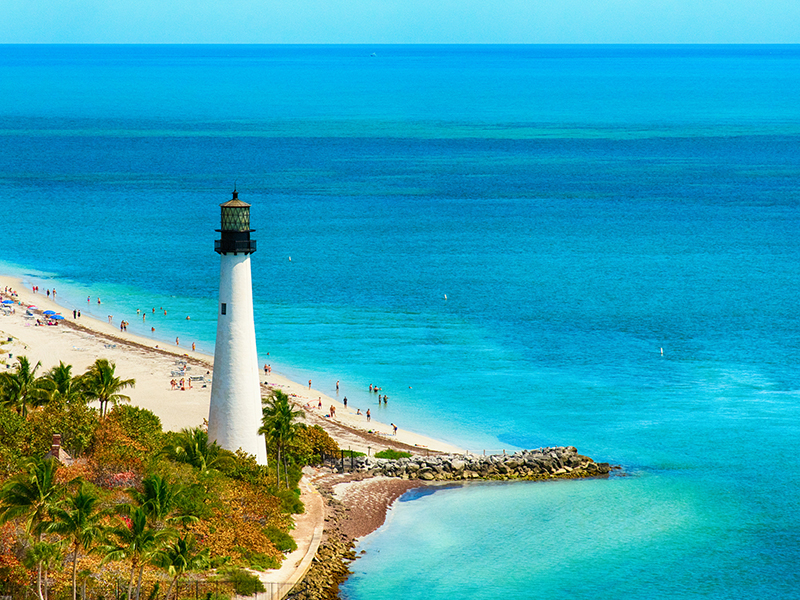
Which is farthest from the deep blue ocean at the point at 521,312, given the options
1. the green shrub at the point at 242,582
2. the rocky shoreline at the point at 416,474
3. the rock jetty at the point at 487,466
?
the green shrub at the point at 242,582

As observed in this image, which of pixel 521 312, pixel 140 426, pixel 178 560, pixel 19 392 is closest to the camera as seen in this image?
pixel 178 560

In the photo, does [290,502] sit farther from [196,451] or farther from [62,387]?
[62,387]

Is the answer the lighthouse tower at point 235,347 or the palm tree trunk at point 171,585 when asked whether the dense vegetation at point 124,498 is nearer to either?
the palm tree trunk at point 171,585

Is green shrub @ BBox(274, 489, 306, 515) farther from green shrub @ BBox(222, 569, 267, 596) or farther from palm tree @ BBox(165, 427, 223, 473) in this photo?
green shrub @ BBox(222, 569, 267, 596)

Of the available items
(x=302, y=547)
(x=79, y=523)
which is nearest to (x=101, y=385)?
(x=302, y=547)

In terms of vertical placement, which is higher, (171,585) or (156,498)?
(156,498)

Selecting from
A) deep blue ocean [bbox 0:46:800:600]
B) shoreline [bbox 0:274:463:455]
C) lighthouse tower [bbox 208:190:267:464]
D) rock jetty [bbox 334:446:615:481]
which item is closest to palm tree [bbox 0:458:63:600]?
lighthouse tower [bbox 208:190:267:464]
